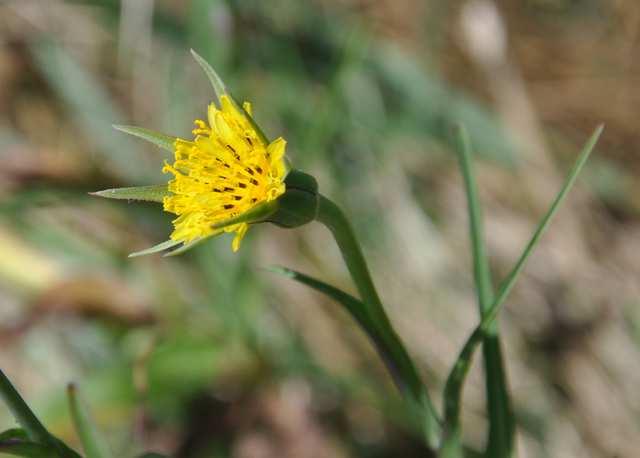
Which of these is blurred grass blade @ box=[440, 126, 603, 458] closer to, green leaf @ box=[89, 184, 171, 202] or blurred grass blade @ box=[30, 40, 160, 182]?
green leaf @ box=[89, 184, 171, 202]

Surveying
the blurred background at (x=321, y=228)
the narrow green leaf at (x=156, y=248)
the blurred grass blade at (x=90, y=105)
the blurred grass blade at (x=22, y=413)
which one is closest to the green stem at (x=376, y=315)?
the narrow green leaf at (x=156, y=248)

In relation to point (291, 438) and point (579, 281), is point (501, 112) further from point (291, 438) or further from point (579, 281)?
point (291, 438)

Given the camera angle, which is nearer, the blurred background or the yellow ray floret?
the yellow ray floret

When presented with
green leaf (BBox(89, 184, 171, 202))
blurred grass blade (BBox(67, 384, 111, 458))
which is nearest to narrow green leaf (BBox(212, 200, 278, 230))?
green leaf (BBox(89, 184, 171, 202))

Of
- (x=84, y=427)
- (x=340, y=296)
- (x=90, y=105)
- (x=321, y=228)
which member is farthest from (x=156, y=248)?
(x=90, y=105)

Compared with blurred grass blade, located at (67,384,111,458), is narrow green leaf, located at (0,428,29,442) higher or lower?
higher

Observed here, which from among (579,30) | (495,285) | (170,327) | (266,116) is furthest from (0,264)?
(579,30)
